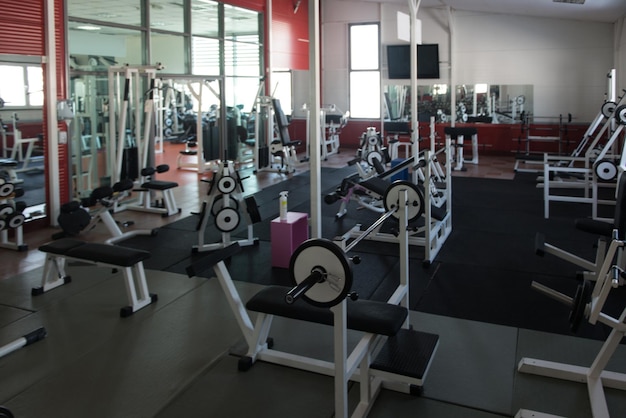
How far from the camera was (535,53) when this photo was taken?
9.74 meters

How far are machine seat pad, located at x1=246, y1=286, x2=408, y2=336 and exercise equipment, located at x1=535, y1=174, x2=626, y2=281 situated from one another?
953 millimetres

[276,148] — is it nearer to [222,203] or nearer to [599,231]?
[222,203]

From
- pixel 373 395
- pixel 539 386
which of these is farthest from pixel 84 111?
pixel 539 386

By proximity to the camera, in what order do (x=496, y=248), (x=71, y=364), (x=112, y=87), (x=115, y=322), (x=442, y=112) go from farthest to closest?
(x=442, y=112) < (x=112, y=87) < (x=496, y=248) < (x=115, y=322) < (x=71, y=364)

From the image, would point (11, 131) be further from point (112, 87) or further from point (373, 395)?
point (373, 395)

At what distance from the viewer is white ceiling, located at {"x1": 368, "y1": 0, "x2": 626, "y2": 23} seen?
24.6 ft

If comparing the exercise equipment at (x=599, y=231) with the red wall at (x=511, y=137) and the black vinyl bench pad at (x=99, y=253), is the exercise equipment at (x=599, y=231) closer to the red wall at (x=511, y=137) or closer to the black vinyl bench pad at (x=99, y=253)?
the black vinyl bench pad at (x=99, y=253)

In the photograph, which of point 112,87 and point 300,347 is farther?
point 112,87

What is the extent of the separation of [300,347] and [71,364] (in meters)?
1.09

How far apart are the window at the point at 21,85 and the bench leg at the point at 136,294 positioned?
2529 millimetres

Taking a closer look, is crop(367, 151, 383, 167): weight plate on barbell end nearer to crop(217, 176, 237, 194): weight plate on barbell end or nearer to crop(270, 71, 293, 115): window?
crop(217, 176, 237, 194): weight plate on barbell end

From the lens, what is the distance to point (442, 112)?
10453 mm

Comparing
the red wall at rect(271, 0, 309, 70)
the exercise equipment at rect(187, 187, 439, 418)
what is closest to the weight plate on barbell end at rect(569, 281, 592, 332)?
the exercise equipment at rect(187, 187, 439, 418)

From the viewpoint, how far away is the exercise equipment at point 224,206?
429 cm
